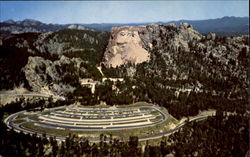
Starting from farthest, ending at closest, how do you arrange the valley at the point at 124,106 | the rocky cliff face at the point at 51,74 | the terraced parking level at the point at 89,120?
the rocky cliff face at the point at 51,74 < the terraced parking level at the point at 89,120 < the valley at the point at 124,106

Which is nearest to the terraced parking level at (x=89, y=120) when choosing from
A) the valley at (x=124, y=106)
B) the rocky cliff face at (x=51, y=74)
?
the valley at (x=124, y=106)

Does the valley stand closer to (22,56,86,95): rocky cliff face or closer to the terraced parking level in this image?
the terraced parking level

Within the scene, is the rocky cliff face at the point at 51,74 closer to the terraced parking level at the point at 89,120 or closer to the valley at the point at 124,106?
the valley at the point at 124,106

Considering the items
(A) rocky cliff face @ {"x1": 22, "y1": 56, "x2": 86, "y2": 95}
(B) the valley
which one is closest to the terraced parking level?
(B) the valley

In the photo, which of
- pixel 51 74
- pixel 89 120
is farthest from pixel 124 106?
pixel 51 74

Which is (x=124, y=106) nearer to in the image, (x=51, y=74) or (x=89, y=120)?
(x=89, y=120)

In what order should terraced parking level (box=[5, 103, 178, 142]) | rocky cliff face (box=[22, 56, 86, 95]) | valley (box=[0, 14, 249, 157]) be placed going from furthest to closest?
rocky cliff face (box=[22, 56, 86, 95])
terraced parking level (box=[5, 103, 178, 142])
valley (box=[0, 14, 249, 157])

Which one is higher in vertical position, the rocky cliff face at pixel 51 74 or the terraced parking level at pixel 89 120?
the rocky cliff face at pixel 51 74

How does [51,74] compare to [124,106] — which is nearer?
[124,106]

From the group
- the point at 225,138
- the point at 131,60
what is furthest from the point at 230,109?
the point at 131,60
